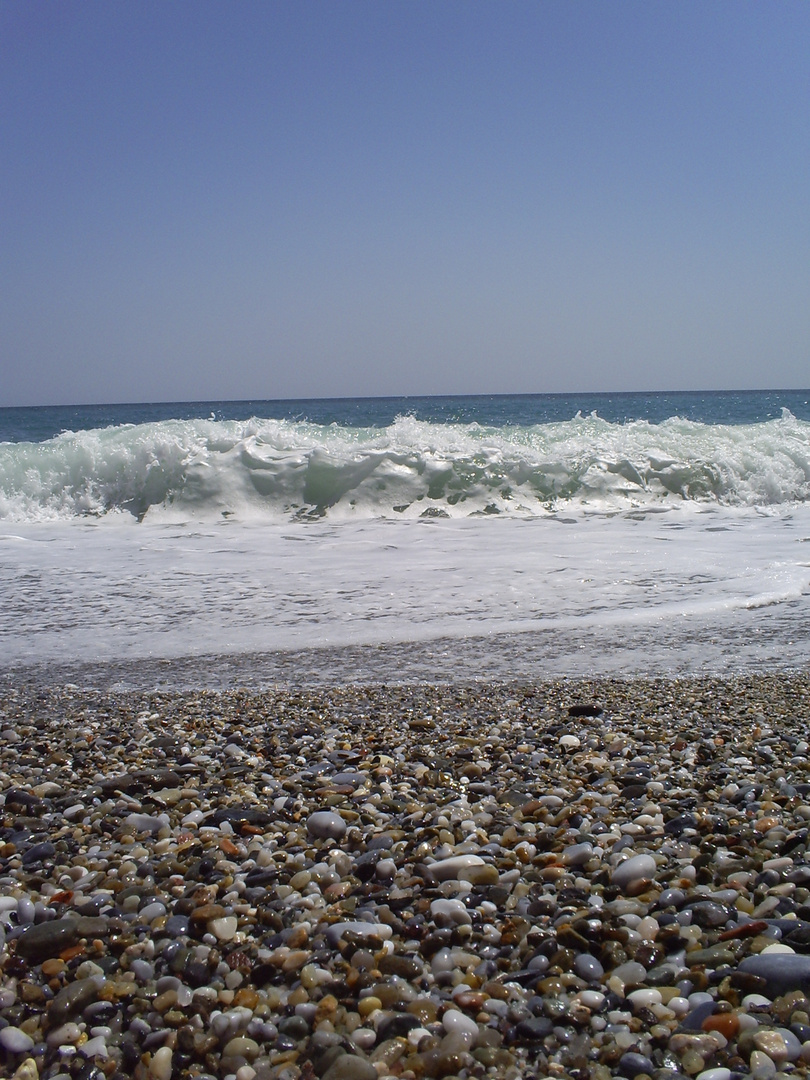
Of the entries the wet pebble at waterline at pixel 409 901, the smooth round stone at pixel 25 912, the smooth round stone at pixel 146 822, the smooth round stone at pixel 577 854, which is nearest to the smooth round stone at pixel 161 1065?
the wet pebble at waterline at pixel 409 901

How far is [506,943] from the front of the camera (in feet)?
5.05

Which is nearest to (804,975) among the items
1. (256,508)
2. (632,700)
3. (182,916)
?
(182,916)

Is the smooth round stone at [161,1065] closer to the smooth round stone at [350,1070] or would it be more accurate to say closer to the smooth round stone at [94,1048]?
the smooth round stone at [94,1048]

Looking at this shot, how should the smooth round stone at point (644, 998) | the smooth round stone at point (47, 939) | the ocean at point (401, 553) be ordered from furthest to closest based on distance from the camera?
the ocean at point (401, 553)
the smooth round stone at point (47, 939)
the smooth round stone at point (644, 998)

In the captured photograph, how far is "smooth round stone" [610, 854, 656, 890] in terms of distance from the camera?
1.72 metres

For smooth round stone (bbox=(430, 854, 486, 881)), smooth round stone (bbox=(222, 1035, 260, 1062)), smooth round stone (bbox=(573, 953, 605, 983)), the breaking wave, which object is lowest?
smooth round stone (bbox=(222, 1035, 260, 1062))

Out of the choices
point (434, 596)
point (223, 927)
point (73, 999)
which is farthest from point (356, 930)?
point (434, 596)

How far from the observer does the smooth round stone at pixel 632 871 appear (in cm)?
172

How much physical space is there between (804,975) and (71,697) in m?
2.84

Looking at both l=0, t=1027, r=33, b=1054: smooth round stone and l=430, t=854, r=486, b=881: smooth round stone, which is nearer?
l=0, t=1027, r=33, b=1054: smooth round stone

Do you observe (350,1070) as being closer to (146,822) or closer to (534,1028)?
(534,1028)

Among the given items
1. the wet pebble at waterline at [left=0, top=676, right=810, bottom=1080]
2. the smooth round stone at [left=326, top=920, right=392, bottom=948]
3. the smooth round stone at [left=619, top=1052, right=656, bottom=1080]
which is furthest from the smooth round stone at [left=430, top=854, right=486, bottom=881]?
the smooth round stone at [left=619, top=1052, right=656, bottom=1080]

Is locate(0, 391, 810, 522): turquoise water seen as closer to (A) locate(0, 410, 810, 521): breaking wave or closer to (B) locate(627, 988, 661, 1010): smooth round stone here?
(A) locate(0, 410, 810, 521): breaking wave

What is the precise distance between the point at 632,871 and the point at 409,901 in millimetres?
497
